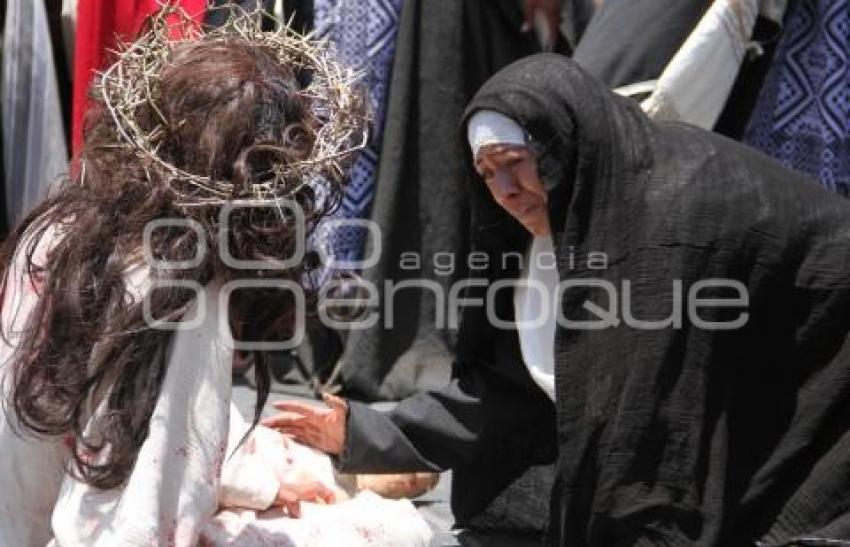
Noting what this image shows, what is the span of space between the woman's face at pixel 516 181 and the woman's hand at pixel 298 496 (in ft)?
2.11

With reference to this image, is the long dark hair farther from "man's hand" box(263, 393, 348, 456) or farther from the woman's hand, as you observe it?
"man's hand" box(263, 393, 348, 456)

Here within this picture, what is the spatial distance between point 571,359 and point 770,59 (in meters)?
1.75

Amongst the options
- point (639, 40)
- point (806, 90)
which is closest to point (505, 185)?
point (639, 40)

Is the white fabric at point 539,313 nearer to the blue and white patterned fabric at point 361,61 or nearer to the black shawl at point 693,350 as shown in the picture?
the black shawl at point 693,350

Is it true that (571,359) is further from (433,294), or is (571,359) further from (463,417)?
(433,294)

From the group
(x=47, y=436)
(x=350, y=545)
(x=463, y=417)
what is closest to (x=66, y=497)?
(x=47, y=436)

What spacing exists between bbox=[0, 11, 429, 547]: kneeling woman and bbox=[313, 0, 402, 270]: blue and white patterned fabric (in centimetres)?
198

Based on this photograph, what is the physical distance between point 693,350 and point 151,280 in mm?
1023

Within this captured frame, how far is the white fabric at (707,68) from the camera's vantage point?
4043 millimetres

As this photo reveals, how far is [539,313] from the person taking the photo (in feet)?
10.9

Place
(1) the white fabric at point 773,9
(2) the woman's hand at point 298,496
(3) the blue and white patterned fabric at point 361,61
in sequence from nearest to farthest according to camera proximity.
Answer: (2) the woman's hand at point 298,496 < (1) the white fabric at point 773,9 < (3) the blue and white patterned fabric at point 361,61

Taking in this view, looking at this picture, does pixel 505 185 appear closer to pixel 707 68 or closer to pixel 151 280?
pixel 151 280

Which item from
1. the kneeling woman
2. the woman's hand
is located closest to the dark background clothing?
the woman's hand

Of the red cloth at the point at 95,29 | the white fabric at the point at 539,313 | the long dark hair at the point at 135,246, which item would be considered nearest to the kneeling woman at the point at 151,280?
the long dark hair at the point at 135,246
